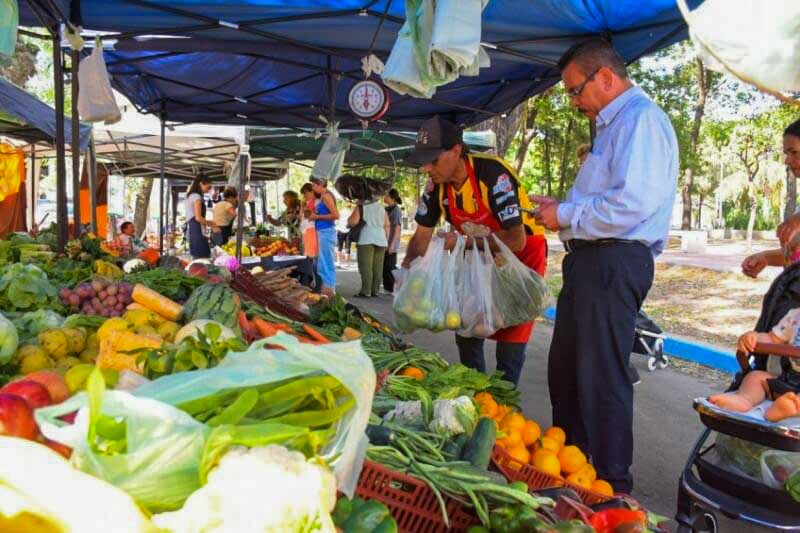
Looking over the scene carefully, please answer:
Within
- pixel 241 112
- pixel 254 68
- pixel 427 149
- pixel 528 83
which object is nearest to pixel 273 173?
pixel 241 112

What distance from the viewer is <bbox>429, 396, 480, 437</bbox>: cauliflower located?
7.77 feet

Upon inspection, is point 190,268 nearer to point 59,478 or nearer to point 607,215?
point 607,215

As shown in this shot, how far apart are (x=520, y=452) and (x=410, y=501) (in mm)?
922

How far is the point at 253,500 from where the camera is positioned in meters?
1.17

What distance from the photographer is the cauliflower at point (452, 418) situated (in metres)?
2.37

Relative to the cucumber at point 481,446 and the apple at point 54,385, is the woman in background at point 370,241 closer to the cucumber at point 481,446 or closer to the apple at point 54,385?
the cucumber at point 481,446

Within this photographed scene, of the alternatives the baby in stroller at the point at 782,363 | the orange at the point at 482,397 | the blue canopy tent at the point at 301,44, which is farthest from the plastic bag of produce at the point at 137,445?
the blue canopy tent at the point at 301,44

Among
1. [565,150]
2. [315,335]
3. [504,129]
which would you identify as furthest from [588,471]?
[565,150]

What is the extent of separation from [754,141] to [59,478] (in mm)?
32864

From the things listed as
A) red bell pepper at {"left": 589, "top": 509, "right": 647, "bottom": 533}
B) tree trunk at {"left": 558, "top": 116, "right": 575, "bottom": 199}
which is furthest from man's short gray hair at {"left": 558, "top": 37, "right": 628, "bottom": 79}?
tree trunk at {"left": 558, "top": 116, "right": 575, "bottom": 199}

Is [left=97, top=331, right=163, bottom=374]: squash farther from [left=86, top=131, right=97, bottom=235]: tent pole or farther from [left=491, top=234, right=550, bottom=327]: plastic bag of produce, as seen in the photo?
[left=86, top=131, right=97, bottom=235]: tent pole

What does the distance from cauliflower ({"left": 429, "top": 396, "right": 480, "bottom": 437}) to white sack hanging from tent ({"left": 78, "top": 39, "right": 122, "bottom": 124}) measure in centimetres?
501

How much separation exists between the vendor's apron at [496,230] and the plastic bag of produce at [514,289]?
0.18 metres

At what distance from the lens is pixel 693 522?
283 cm
